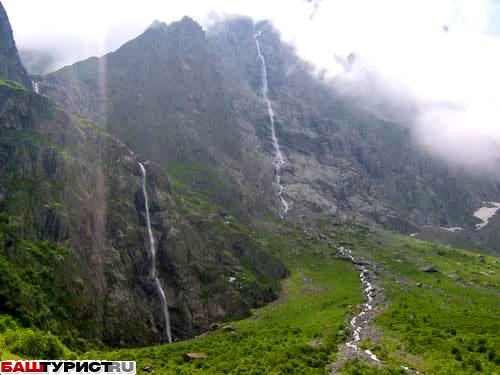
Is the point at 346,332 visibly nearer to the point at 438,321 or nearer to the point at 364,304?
the point at 438,321

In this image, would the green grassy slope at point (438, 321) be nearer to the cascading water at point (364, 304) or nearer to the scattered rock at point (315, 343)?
the cascading water at point (364, 304)

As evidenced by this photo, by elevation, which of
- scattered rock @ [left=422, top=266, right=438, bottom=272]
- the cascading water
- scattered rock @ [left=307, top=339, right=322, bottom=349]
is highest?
scattered rock @ [left=422, top=266, right=438, bottom=272]

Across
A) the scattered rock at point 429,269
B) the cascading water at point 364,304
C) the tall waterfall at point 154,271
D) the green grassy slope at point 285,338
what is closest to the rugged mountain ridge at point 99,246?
the tall waterfall at point 154,271

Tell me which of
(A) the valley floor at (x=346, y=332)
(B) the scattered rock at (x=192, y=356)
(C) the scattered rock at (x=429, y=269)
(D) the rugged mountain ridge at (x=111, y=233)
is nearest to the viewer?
(A) the valley floor at (x=346, y=332)

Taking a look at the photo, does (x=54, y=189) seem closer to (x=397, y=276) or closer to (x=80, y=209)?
(x=80, y=209)

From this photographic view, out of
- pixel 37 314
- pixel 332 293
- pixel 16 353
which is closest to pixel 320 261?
pixel 332 293

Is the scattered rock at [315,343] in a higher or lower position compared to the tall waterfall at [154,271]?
lower

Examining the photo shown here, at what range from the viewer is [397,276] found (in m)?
155

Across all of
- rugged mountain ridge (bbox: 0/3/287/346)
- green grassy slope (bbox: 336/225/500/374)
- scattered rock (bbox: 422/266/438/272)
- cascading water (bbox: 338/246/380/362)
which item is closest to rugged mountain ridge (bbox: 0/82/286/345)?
rugged mountain ridge (bbox: 0/3/287/346)

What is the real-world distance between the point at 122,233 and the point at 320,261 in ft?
251

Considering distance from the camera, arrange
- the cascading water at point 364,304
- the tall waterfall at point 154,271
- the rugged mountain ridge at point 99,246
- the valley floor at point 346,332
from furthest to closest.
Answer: the tall waterfall at point 154,271
the rugged mountain ridge at point 99,246
the cascading water at point 364,304
the valley floor at point 346,332

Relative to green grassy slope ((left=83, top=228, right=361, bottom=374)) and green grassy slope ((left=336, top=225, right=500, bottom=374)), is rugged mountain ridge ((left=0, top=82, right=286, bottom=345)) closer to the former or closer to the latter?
green grassy slope ((left=83, top=228, right=361, bottom=374))

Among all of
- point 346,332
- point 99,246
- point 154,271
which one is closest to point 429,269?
point 154,271

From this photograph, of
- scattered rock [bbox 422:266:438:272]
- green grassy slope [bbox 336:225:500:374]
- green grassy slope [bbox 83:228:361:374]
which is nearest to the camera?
green grassy slope [bbox 336:225:500:374]
